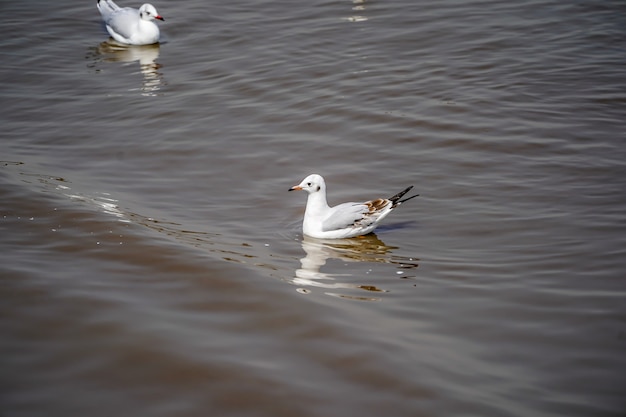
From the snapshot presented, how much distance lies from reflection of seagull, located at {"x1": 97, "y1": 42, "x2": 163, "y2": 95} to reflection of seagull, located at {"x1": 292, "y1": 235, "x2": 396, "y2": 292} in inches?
232

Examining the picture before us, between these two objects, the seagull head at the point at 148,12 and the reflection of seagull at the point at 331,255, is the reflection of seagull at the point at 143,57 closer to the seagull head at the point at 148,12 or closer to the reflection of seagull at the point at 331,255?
the seagull head at the point at 148,12

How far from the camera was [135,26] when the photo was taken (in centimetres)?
1512

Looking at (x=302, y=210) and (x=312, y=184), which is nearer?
(x=312, y=184)

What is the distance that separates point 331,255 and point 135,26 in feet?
30.7

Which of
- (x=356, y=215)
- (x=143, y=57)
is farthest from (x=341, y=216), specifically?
(x=143, y=57)

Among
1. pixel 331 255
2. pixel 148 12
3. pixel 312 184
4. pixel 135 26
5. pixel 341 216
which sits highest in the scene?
pixel 148 12

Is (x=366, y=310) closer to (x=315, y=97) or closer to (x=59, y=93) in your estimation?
(x=315, y=97)

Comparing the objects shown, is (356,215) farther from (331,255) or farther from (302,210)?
(302,210)

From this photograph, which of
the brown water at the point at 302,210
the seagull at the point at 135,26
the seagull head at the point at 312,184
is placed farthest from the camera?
the seagull at the point at 135,26

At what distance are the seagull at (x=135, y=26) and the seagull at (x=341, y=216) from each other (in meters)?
8.24

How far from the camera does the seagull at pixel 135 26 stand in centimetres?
1507

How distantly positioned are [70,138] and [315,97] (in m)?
3.68

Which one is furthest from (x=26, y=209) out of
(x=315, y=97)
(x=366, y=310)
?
(x=315, y=97)

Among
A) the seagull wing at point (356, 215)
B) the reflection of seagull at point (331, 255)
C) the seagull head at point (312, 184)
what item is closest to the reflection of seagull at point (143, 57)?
the seagull head at point (312, 184)
